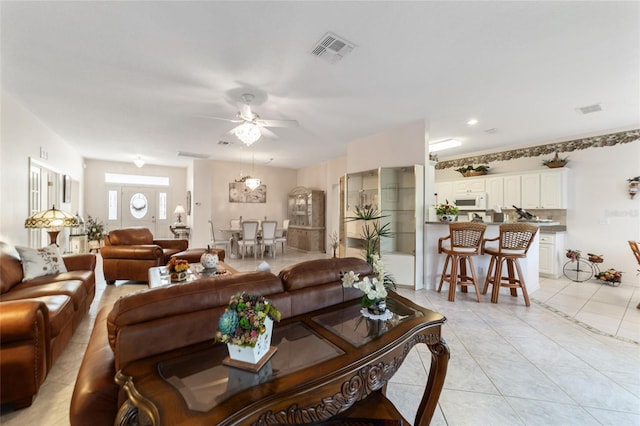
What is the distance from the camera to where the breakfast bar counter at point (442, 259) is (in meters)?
4.02

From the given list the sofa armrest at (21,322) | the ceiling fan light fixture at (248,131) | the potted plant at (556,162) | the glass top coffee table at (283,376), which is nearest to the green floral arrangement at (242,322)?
the glass top coffee table at (283,376)

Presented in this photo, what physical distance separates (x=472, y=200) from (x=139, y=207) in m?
9.84

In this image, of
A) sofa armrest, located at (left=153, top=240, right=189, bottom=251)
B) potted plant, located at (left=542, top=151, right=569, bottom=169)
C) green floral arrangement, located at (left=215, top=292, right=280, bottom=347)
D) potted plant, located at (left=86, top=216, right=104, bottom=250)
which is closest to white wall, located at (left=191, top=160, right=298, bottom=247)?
potted plant, located at (left=86, top=216, right=104, bottom=250)

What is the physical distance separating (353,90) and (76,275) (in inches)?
154

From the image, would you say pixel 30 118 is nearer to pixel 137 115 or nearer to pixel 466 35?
pixel 137 115

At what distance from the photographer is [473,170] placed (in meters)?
6.12

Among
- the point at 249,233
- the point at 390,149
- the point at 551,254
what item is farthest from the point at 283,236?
the point at 551,254

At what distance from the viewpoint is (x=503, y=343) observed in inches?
96.2

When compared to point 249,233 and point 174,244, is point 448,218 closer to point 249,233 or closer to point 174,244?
point 249,233

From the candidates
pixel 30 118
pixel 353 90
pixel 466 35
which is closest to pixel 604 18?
pixel 466 35

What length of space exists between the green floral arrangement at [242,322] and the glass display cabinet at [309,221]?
6.85 m

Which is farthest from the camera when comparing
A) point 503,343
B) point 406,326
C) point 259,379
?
point 503,343

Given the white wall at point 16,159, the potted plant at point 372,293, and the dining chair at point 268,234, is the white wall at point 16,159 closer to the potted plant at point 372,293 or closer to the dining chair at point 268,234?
the dining chair at point 268,234

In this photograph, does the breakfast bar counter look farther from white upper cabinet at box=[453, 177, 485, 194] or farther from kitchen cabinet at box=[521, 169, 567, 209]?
white upper cabinet at box=[453, 177, 485, 194]
